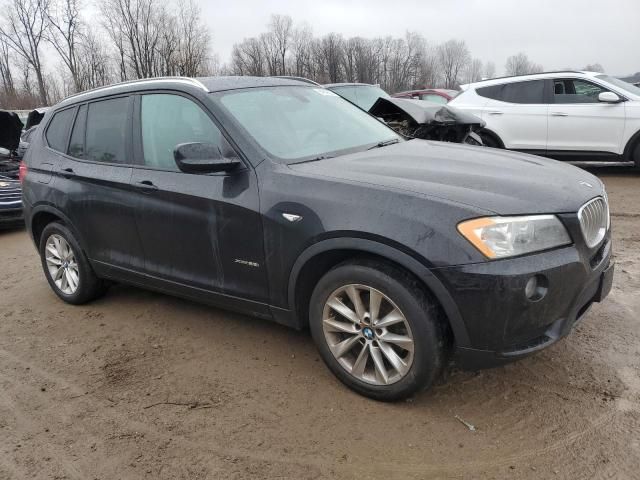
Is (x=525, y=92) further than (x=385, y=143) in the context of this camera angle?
Yes

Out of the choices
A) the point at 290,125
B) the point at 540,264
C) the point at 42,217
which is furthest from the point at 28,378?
the point at 540,264

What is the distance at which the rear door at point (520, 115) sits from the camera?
894 cm

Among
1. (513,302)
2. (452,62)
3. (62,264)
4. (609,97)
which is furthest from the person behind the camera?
(452,62)

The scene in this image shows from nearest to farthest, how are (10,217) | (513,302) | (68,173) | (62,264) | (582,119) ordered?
(513,302), (68,173), (62,264), (10,217), (582,119)

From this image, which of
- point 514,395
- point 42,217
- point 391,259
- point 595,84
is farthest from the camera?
point 595,84

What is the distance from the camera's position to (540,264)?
8.07ft

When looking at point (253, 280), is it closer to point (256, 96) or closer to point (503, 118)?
point (256, 96)

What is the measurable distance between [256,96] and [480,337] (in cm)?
219

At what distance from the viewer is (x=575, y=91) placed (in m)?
8.72

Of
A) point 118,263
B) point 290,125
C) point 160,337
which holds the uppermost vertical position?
point 290,125

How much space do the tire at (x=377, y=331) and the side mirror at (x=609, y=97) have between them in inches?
287

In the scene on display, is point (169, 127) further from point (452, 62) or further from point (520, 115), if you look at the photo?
point (452, 62)

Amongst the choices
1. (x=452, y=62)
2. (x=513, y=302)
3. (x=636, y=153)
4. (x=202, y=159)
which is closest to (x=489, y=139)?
(x=636, y=153)

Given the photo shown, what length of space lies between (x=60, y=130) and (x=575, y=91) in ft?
25.4
